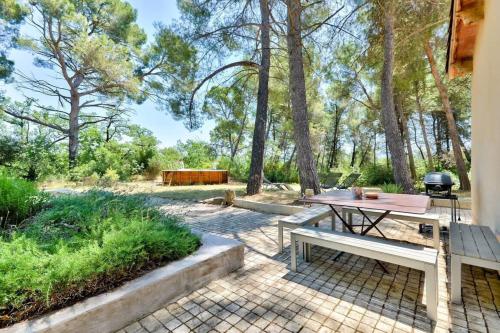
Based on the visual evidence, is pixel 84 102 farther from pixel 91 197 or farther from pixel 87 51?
pixel 91 197

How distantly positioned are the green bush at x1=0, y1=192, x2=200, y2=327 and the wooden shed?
7980mm

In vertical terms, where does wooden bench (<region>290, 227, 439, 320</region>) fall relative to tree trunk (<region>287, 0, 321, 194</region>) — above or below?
below

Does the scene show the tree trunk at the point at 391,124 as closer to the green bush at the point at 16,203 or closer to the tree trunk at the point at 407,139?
the tree trunk at the point at 407,139

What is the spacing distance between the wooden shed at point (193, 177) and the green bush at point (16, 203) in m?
7.43

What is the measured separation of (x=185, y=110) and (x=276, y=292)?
734 centimetres

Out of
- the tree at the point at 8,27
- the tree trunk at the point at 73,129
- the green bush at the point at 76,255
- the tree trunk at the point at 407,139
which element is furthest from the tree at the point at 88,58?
the tree trunk at the point at 407,139

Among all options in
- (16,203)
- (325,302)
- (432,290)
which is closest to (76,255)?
(325,302)

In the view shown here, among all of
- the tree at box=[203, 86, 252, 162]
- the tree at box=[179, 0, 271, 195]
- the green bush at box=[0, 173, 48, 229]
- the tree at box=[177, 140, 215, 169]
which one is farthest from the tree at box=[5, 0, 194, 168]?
the green bush at box=[0, 173, 48, 229]

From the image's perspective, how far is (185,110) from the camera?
8195 millimetres

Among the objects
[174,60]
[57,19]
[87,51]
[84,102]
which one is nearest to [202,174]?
[174,60]

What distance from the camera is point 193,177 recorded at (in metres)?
11.0

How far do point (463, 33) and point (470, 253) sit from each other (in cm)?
325

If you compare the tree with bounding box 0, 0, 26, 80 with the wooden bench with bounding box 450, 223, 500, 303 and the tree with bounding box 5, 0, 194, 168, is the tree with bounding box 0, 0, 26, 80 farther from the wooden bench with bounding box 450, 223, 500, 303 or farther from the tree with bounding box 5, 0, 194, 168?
the wooden bench with bounding box 450, 223, 500, 303

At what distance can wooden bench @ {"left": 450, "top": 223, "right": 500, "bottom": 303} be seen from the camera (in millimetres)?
1796
